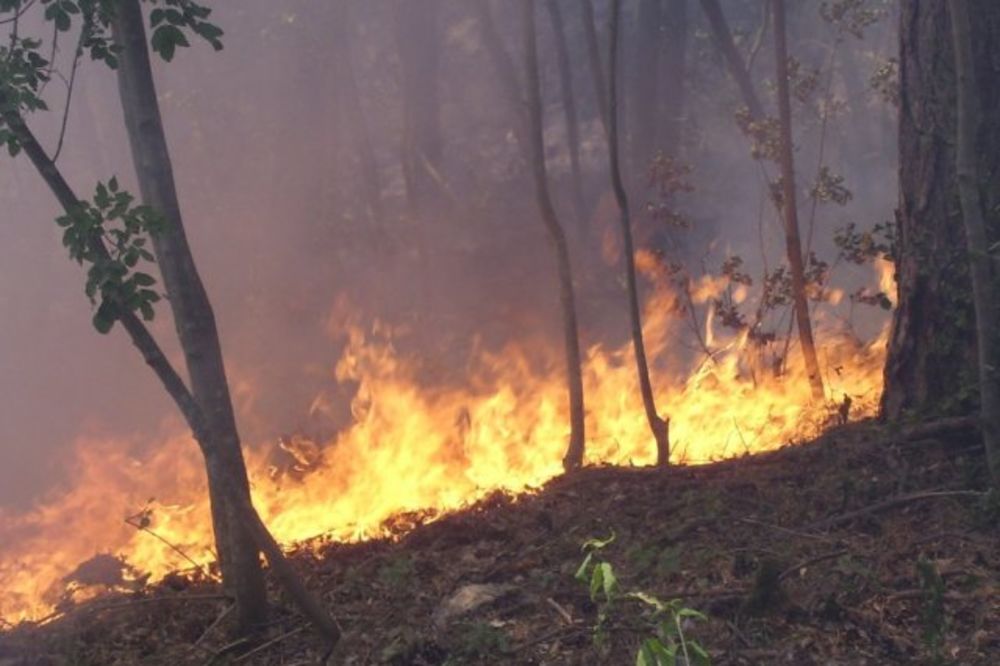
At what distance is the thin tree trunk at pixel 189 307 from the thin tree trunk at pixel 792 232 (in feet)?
23.2

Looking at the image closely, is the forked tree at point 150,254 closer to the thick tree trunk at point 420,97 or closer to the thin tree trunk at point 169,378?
the thin tree trunk at point 169,378

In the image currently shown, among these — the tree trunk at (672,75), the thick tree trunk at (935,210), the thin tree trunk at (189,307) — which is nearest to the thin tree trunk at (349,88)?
the tree trunk at (672,75)

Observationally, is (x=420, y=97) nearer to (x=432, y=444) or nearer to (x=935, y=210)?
(x=432, y=444)

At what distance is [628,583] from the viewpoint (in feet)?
15.6

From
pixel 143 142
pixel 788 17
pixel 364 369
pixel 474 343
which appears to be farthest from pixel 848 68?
pixel 143 142

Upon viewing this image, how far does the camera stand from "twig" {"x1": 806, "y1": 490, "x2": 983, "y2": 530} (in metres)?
5.12

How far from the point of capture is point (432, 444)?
13414 mm

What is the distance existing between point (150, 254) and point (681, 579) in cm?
306

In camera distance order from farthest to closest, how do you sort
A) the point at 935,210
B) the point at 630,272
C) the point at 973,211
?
the point at 630,272, the point at 935,210, the point at 973,211

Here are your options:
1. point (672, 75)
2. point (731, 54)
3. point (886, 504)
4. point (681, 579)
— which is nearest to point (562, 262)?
point (886, 504)

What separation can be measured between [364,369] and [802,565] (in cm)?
1667

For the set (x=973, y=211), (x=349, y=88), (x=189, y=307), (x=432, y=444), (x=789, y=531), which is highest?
(x=349, y=88)

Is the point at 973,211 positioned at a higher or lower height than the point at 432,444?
lower

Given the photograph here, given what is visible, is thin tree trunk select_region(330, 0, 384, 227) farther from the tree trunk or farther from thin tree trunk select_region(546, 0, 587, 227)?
the tree trunk
